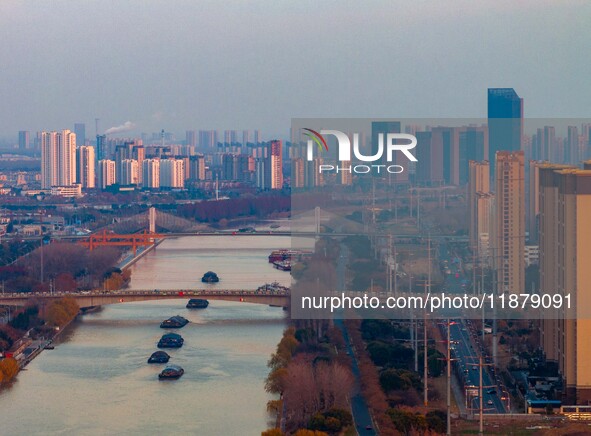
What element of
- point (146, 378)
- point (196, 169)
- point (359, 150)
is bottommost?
point (146, 378)

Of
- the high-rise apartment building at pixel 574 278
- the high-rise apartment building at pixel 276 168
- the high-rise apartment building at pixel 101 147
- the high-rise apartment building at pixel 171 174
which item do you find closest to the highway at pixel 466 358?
the high-rise apartment building at pixel 574 278

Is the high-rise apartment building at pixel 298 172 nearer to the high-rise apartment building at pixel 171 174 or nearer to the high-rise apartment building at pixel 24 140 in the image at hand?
the high-rise apartment building at pixel 171 174

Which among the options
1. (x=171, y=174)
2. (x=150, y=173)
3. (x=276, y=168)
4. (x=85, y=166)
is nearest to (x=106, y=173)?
(x=85, y=166)

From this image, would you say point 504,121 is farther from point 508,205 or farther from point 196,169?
point 196,169

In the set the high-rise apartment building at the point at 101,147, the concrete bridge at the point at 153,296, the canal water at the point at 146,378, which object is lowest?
the canal water at the point at 146,378

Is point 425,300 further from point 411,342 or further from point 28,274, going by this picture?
point 28,274
